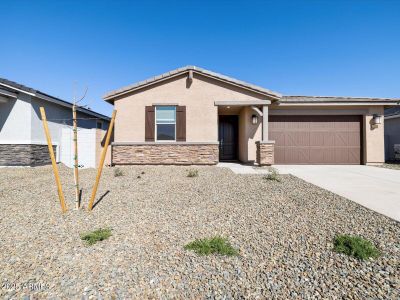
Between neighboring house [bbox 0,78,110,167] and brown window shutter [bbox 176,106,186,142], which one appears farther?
brown window shutter [bbox 176,106,186,142]

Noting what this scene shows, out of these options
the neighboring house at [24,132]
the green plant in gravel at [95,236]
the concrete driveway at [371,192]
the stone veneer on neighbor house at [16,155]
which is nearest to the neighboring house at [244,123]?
the neighboring house at [24,132]

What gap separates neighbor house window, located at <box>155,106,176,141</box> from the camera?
384 inches

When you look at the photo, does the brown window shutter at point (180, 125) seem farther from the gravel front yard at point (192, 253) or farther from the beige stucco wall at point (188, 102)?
the gravel front yard at point (192, 253)

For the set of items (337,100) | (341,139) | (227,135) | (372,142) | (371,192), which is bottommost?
(371,192)

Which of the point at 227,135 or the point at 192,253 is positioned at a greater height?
the point at 227,135

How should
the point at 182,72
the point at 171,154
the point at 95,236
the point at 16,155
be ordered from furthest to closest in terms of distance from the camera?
the point at 182,72 < the point at 171,154 < the point at 16,155 < the point at 95,236

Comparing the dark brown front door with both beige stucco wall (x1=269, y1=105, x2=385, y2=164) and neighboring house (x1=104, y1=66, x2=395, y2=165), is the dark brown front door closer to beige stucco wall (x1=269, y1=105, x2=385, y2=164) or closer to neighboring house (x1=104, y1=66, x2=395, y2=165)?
neighboring house (x1=104, y1=66, x2=395, y2=165)

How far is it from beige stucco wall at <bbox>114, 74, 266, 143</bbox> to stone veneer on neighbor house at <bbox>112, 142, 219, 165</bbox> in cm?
37

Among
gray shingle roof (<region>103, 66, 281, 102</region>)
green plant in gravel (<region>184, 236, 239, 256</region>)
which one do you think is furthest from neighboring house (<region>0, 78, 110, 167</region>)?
green plant in gravel (<region>184, 236, 239, 256</region>)

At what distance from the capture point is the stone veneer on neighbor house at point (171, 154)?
31.1 feet

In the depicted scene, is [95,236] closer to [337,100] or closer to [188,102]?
[188,102]

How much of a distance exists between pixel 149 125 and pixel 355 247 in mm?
8683

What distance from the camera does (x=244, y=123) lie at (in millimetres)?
10508

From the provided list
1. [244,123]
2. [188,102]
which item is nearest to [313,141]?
[244,123]
